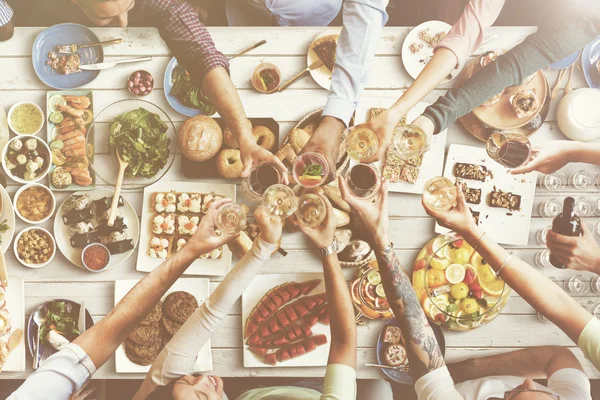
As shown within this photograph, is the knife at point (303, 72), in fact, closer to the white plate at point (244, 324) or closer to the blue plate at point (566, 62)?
the white plate at point (244, 324)

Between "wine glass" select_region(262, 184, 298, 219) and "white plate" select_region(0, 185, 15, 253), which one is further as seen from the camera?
"white plate" select_region(0, 185, 15, 253)

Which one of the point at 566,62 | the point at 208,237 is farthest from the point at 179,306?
Answer: the point at 566,62

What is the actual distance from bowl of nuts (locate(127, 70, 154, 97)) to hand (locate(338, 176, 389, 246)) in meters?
1.04

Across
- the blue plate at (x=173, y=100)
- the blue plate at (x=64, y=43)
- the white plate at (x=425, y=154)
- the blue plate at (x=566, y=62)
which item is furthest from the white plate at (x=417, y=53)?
the blue plate at (x=64, y=43)

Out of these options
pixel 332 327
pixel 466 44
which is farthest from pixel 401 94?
pixel 332 327

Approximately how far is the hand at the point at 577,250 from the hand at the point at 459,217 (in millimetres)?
485

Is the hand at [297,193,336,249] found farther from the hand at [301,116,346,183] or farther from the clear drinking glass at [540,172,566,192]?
the clear drinking glass at [540,172,566,192]

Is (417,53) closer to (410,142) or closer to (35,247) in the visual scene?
(410,142)

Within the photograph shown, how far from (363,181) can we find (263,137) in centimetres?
52

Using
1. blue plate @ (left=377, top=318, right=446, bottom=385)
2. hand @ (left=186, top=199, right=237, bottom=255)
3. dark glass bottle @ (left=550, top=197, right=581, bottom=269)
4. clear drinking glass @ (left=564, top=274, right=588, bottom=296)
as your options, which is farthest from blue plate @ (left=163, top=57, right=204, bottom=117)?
clear drinking glass @ (left=564, top=274, right=588, bottom=296)

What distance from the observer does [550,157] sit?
2338 millimetres

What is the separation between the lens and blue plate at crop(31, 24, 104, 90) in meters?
2.34

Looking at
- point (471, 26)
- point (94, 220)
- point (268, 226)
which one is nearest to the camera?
point (268, 226)

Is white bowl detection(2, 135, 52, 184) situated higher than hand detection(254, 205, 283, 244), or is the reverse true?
white bowl detection(2, 135, 52, 184)
